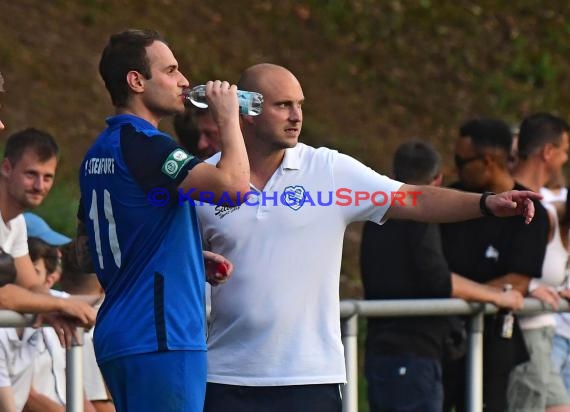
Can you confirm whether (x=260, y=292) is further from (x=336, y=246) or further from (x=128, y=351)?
(x=128, y=351)

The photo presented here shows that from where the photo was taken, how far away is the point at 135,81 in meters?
5.55

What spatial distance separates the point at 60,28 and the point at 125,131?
922cm

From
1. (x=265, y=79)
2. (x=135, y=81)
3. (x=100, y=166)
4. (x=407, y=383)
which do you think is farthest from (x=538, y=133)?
(x=100, y=166)

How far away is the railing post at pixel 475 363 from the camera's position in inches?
298

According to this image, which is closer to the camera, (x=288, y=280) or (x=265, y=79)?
(x=288, y=280)

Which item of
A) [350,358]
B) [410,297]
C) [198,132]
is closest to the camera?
[350,358]

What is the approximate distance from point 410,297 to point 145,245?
8.05 ft

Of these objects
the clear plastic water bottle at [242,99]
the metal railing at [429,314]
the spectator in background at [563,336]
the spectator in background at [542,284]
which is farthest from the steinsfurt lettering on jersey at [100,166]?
the spectator in background at [563,336]

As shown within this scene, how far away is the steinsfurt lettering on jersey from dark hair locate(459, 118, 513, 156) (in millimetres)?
3136

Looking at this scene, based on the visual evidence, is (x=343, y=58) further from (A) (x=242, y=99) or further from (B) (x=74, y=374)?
(A) (x=242, y=99)

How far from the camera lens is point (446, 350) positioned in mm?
7633

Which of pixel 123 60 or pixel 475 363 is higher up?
pixel 123 60

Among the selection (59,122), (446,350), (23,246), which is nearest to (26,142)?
(23,246)

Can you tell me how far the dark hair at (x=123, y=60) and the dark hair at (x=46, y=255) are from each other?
2.08m
